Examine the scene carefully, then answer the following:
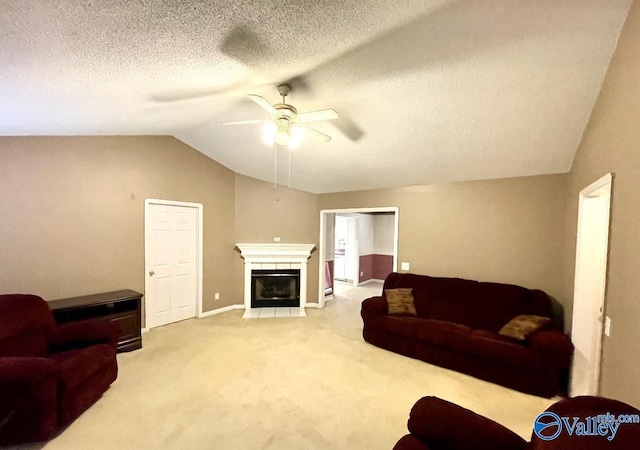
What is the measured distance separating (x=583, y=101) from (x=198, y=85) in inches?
125

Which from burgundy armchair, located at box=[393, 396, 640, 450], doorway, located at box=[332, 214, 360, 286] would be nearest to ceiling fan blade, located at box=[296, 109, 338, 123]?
burgundy armchair, located at box=[393, 396, 640, 450]

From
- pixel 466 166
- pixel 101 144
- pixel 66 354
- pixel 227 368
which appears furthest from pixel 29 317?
pixel 466 166

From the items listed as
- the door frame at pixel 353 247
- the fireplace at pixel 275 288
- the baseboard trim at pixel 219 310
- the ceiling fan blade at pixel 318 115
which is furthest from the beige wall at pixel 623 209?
the door frame at pixel 353 247

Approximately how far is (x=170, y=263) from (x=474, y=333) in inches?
174

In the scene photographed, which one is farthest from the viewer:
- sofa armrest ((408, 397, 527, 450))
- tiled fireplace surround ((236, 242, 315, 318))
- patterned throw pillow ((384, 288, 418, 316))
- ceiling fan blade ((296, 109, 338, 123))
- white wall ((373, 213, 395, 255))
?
white wall ((373, 213, 395, 255))

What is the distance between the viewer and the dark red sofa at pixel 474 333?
8.63ft

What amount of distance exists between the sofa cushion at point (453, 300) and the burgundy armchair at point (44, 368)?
3.71 metres

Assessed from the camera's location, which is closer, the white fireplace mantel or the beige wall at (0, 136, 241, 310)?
the beige wall at (0, 136, 241, 310)

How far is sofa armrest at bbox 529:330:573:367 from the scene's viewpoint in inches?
100

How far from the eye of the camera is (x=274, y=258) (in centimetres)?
531

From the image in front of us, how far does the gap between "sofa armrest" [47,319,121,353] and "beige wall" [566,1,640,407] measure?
3.91 m

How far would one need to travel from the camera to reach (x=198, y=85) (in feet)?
7.38

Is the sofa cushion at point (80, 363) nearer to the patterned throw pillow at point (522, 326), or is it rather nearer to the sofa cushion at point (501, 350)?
the sofa cushion at point (501, 350)

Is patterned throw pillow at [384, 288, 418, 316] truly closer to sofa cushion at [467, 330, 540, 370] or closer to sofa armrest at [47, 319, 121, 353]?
sofa cushion at [467, 330, 540, 370]
